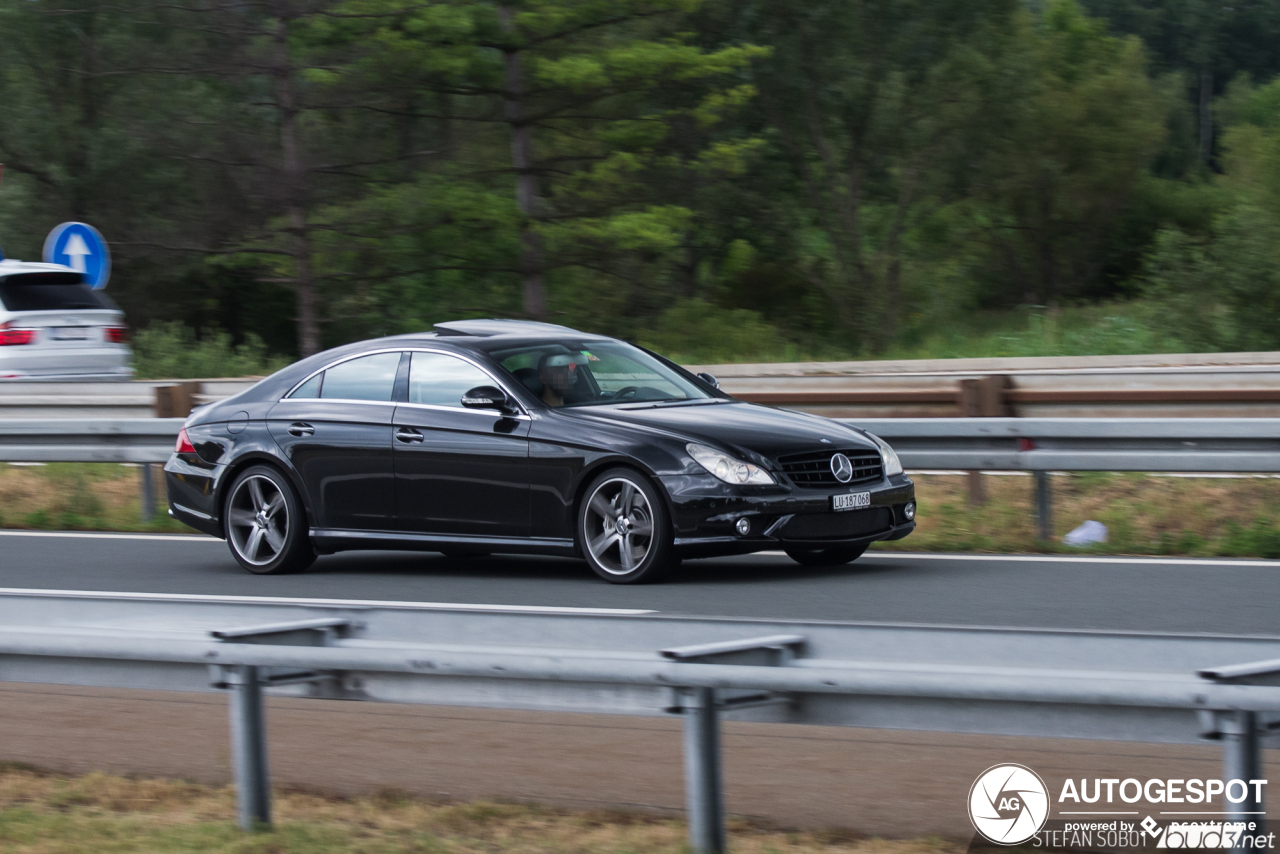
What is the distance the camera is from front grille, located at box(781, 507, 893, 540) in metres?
9.55

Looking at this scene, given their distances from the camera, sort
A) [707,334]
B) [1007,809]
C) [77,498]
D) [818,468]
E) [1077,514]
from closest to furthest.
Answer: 1. [1007,809]
2. [818,468]
3. [1077,514]
4. [77,498]
5. [707,334]

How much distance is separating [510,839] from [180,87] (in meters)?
36.8

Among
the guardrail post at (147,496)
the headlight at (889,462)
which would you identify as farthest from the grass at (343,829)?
the guardrail post at (147,496)

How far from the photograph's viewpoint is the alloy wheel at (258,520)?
10.9 meters

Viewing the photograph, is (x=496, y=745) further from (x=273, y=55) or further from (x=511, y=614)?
(x=273, y=55)

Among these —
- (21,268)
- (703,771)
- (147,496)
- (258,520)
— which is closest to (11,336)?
(21,268)

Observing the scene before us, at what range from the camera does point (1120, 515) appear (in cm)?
1220

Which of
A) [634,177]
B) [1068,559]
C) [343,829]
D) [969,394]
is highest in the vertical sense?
[634,177]

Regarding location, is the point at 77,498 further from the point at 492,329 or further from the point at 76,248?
the point at 492,329

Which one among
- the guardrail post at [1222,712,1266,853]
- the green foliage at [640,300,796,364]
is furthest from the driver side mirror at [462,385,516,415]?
the green foliage at [640,300,796,364]

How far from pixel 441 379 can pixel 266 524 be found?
1483 mm

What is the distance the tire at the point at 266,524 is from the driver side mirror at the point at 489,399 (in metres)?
1.44

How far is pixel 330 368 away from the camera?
434 inches

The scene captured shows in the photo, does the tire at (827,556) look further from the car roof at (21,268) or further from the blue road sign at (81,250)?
the car roof at (21,268)
